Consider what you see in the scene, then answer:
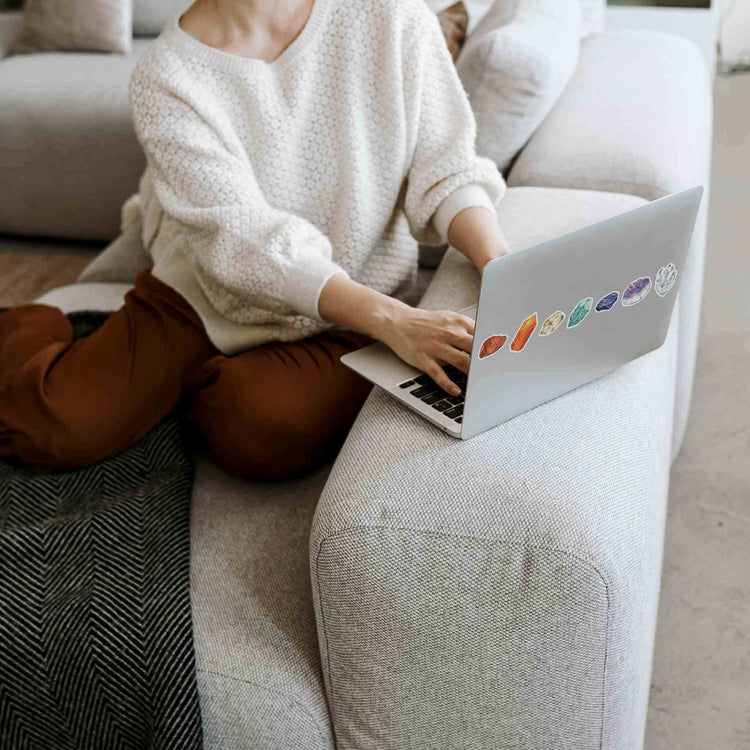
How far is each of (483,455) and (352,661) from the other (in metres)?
0.24

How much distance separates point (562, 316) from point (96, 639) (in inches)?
22.1

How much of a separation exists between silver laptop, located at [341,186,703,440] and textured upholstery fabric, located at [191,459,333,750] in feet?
0.77

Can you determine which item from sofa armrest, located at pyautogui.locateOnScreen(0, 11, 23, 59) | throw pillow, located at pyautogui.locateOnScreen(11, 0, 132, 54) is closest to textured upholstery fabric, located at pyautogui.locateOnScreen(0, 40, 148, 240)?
throw pillow, located at pyautogui.locateOnScreen(11, 0, 132, 54)

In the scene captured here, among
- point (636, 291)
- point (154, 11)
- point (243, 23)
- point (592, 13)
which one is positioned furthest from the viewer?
point (154, 11)

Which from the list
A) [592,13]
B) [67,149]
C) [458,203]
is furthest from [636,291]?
[67,149]

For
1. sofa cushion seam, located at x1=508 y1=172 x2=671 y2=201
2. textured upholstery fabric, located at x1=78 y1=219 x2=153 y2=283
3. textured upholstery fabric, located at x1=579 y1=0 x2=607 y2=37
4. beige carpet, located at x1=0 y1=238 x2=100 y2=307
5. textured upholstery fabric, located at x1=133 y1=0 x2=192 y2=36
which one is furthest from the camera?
textured upholstery fabric, located at x1=133 y1=0 x2=192 y2=36

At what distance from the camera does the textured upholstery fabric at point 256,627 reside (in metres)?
0.92

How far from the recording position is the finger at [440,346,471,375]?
3.06 feet

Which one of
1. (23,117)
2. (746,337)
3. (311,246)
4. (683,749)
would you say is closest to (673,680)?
(683,749)

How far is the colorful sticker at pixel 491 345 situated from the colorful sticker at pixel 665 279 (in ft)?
0.68

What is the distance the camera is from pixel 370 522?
0.81 meters

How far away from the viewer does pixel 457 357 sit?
0.94 metres

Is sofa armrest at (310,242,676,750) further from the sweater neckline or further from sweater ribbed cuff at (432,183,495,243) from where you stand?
the sweater neckline

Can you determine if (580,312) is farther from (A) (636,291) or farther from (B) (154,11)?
(B) (154,11)
